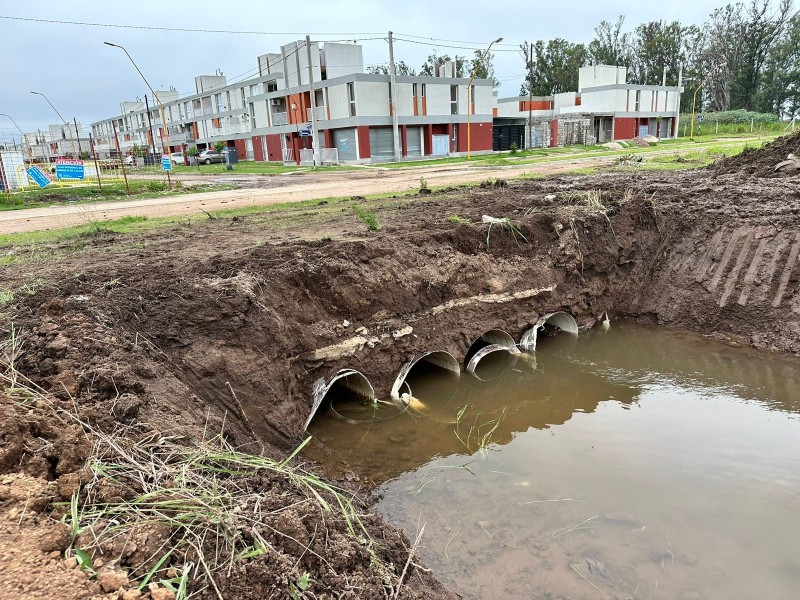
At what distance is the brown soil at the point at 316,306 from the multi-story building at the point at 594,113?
1583 inches

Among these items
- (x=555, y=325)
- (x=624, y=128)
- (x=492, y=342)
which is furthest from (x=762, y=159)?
(x=624, y=128)

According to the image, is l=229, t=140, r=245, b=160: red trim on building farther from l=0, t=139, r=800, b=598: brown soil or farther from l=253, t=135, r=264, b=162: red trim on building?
l=0, t=139, r=800, b=598: brown soil

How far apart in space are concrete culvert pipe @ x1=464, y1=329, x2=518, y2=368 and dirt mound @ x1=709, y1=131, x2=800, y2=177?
35.3ft

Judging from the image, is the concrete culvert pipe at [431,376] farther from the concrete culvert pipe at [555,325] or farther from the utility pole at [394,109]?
the utility pole at [394,109]

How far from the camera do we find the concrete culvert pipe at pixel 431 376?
7.73 m

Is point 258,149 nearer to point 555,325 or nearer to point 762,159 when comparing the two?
point 762,159

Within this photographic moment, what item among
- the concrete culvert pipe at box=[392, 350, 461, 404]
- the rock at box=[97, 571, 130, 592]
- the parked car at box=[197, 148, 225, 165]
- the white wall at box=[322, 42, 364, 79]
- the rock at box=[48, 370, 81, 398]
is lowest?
the concrete culvert pipe at box=[392, 350, 461, 404]

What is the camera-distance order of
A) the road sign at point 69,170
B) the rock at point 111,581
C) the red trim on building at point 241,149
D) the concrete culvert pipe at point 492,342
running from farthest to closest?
the red trim on building at point 241,149, the road sign at point 69,170, the concrete culvert pipe at point 492,342, the rock at point 111,581

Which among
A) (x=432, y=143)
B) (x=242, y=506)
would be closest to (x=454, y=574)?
(x=242, y=506)

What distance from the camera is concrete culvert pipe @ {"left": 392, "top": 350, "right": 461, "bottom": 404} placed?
25.4 feet

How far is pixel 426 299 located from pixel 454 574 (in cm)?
426

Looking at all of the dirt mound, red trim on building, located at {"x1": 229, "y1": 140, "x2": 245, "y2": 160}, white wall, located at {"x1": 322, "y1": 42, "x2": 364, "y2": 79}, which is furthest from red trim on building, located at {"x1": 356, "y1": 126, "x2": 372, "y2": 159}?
the dirt mound

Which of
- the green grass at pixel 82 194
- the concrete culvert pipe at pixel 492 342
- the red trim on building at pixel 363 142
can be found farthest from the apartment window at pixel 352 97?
the concrete culvert pipe at pixel 492 342

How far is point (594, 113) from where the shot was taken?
53.6 metres
